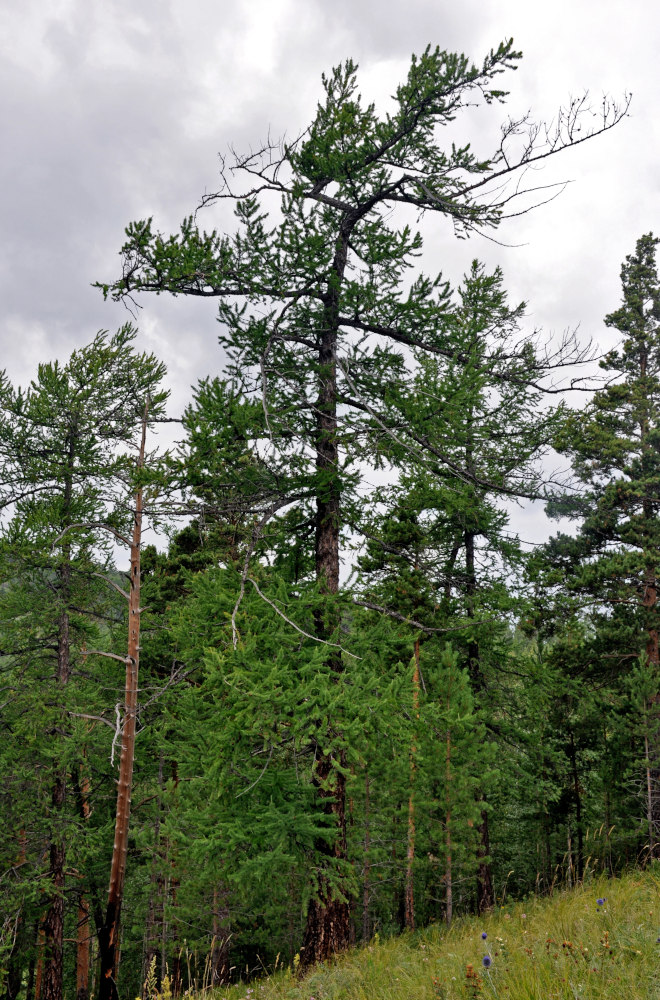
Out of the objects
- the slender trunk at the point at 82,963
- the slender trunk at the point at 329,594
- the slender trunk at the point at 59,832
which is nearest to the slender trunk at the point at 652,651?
the slender trunk at the point at 329,594

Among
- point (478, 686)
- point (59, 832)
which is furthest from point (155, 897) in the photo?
point (478, 686)

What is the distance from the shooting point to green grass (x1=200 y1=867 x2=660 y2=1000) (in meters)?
3.01

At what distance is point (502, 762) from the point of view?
1500 centimetres

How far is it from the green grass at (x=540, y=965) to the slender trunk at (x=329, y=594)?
1.81 m

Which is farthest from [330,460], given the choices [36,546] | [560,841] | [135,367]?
[560,841]

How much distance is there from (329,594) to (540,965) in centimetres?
528

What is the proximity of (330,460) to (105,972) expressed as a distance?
24.5ft

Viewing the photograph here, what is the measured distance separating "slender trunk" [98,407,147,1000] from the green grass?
2.88 meters

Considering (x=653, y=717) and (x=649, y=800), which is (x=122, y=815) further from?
(x=653, y=717)

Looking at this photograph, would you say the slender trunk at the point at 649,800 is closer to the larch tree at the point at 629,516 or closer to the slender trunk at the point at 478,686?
the larch tree at the point at 629,516

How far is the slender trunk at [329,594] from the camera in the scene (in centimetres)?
755

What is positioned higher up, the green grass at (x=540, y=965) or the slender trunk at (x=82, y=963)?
the green grass at (x=540, y=965)

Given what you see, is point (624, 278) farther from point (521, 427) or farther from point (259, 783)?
point (259, 783)

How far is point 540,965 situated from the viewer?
10.6 feet
